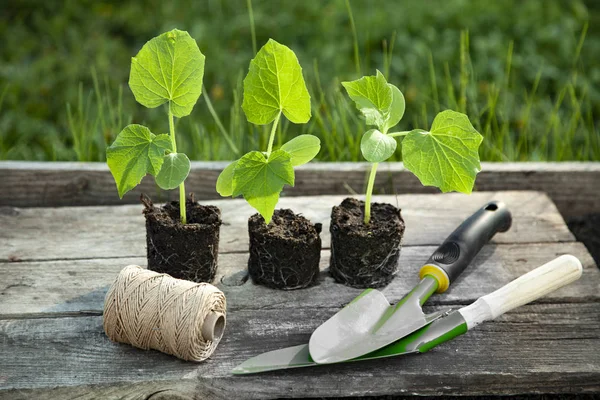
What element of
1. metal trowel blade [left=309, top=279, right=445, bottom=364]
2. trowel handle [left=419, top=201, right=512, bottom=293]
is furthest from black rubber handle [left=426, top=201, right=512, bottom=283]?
metal trowel blade [left=309, top=279, right=445, bottom=364]

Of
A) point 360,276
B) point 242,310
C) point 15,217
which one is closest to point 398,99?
point 360,276

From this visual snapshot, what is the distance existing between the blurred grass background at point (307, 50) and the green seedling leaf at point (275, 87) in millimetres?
1553

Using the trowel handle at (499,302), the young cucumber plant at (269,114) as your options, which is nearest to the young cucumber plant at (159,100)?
the young cucumber plant at (269,114)

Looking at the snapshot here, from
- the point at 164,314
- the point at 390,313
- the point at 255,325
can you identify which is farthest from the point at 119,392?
the point at 390,313

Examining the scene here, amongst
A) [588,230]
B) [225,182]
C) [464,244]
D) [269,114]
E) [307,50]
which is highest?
[269,114]

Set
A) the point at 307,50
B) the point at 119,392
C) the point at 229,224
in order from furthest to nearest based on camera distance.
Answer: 1. the point at 307,50
2. the point at 229,224
3. the point at 119,392

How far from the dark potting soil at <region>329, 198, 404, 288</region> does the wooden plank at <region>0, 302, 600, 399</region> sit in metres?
0.13

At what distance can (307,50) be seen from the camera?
3779mm

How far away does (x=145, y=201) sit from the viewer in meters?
1.66

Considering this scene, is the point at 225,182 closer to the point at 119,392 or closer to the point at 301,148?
the point at 301,148

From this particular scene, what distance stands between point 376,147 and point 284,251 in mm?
312

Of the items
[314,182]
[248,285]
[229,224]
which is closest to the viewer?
[248,285]

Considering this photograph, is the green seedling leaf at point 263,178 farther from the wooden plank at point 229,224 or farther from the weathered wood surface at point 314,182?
the weathered wood surface at point 314,182

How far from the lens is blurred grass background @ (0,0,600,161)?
3.44 metres
